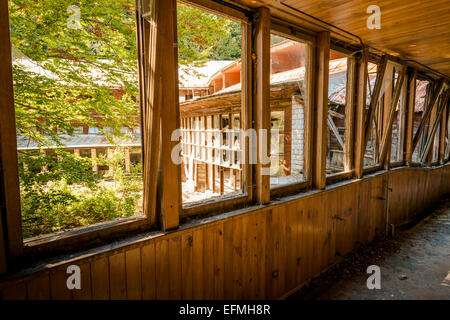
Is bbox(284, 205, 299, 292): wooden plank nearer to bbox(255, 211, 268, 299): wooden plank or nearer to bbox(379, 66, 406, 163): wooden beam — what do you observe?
bbox(255, 211, 268, 299): wooden plank

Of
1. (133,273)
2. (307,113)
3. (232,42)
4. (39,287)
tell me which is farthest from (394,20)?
(39,287)

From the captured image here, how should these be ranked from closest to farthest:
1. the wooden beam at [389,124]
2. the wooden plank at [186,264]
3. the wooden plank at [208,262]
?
the wooden plank at [186,264]
the wooden plank at [208,262]
the wooden beam at [389,124]

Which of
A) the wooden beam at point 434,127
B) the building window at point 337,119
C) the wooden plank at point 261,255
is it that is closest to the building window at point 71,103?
the wooden plank at point 261,255

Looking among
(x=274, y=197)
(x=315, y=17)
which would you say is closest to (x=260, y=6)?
(x=315, y=17)

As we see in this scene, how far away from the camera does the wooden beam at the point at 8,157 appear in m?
1.28

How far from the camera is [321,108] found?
313cm

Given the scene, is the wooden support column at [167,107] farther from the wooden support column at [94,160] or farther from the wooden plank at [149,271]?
the wooden support column at [94,160]

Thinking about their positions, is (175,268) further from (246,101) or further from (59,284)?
(246,101)

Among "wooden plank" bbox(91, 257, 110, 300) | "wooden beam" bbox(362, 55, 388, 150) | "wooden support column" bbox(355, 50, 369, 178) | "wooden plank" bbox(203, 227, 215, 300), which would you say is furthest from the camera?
"wooden beam" bbox(362, 55, 388, 150)

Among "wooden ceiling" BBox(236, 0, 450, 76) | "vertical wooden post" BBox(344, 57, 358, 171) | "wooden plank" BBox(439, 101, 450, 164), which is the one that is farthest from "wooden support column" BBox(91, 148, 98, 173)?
"wooden plank" BBox(439, 101, 450, 164)

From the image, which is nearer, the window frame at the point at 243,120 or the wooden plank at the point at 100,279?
the wooden plank at the point at 100,279

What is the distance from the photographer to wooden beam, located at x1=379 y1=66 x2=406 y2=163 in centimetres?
442

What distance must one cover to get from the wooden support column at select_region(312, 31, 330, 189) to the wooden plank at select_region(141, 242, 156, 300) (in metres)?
2.19
